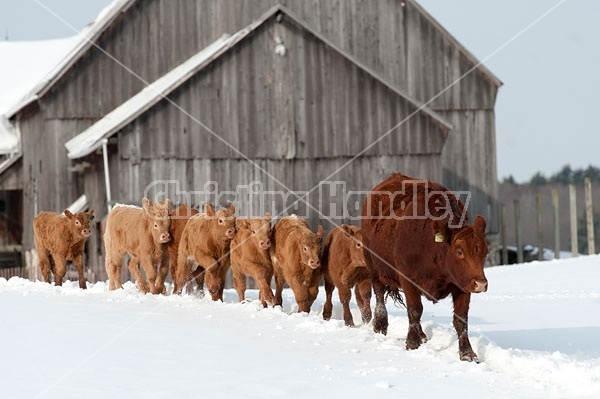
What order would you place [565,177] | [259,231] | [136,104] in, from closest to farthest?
[259,231] < [136,104] < [565,177]

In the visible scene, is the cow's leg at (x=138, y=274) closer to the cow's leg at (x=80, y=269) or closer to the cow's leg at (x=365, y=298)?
the cow's leg at (x=80, y=269)

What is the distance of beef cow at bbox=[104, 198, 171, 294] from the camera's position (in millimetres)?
16062

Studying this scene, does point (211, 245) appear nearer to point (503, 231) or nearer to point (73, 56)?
point (73, 56)

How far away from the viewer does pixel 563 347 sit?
39.4 ft

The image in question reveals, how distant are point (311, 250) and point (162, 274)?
3.71m

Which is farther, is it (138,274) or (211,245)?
(138,274)

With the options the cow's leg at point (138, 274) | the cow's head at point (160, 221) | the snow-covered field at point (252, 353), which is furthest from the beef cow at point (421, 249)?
the cow's leg at point (138, 274)

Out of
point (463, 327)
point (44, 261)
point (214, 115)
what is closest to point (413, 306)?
point (463, 327)

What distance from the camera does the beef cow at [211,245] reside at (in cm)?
1523

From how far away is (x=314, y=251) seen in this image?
535 inches

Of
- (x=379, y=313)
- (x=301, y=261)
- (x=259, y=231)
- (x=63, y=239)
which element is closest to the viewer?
(x=379, y=313)

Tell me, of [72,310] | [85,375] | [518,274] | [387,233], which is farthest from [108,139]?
[85,375]

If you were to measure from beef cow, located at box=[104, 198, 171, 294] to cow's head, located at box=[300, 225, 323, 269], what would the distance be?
2969 mm

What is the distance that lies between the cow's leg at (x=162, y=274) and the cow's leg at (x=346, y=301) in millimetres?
3967
